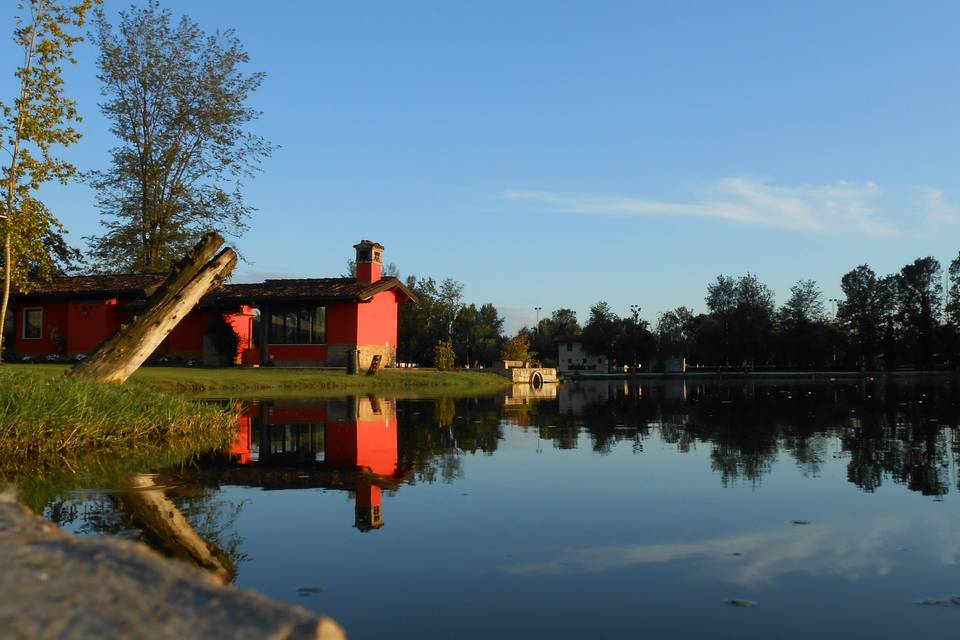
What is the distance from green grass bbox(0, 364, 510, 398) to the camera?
24.4 m

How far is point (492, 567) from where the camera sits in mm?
4793

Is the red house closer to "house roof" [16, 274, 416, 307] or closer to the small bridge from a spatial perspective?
"house roof" [16, 274, 416, 307]

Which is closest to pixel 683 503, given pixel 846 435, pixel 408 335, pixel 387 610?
pixel 387 610

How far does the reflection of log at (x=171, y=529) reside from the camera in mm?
4672

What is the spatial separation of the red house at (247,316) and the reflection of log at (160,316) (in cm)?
2011

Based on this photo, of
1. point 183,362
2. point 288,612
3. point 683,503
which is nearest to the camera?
point 288,612

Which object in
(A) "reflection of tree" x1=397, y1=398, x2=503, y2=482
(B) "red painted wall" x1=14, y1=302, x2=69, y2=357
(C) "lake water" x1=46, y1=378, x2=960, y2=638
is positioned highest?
(B) "red painted wall" x1=14, y1=302, x2=69, y2=357

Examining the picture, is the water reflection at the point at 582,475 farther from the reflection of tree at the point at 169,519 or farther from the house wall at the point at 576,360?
the house wall at the point at 576,360

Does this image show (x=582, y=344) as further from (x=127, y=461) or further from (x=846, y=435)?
(x=127, y=461)

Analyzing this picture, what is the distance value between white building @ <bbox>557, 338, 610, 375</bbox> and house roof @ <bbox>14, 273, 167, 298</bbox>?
64233 mm

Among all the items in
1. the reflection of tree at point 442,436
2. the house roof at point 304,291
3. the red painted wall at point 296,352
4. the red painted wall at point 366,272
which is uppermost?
the red painted wall at point 366,272

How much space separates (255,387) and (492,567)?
23251 millimetres

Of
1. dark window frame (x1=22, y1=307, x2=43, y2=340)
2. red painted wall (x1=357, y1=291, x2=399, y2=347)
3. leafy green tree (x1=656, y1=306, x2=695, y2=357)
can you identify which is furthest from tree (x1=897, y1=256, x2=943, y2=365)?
dark window frame (x1=22, y1=307, x2=43, y2=340)

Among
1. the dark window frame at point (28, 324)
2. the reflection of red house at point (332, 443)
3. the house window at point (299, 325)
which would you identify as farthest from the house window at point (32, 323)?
the reflection of red house at point (332, 443)
